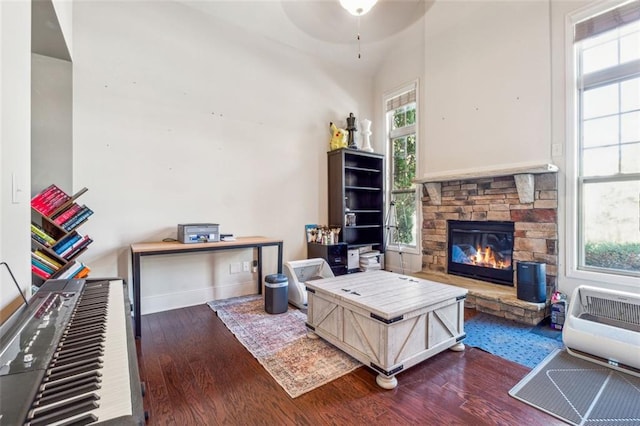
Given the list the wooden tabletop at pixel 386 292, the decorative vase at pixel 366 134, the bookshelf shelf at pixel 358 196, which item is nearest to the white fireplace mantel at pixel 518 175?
the bookshelf shelf at pixel 358 196

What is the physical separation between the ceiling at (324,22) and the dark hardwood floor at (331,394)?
361cm

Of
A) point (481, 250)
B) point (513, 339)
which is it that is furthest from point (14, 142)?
point (481, 250)

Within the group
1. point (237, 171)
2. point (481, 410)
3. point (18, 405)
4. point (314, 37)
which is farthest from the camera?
point (314, 37)

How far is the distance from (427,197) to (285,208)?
199 cm

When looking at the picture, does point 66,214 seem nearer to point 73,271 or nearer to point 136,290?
point 73,271

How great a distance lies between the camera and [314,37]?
3.95 meters

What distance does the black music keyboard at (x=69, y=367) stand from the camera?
0.57 meters

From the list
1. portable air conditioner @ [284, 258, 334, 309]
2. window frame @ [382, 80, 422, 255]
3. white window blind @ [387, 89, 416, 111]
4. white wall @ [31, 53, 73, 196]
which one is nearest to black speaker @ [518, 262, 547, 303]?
window frame @ [382, 80, 422, 255]

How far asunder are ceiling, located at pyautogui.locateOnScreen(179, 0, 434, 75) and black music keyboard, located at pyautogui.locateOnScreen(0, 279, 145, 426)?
3.52m

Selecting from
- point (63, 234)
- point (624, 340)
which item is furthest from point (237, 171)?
point (624, 340)

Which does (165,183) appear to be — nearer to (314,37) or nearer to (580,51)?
(314,37)

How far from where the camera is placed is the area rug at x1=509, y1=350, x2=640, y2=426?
1.55 meters

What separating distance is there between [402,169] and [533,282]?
7.83ft

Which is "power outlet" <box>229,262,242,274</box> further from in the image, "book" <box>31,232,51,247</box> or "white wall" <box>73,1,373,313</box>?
"book" <box>31,232,51,247</box>
